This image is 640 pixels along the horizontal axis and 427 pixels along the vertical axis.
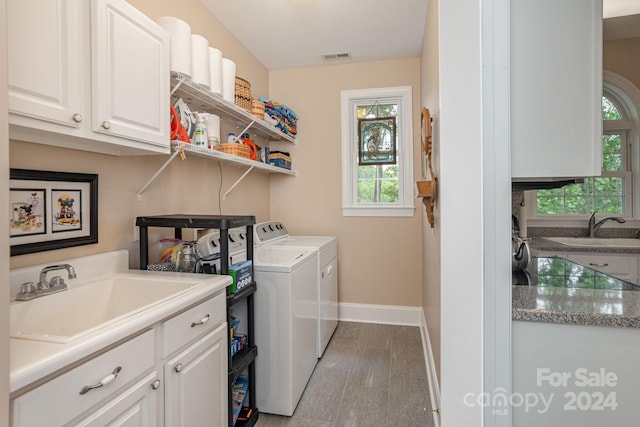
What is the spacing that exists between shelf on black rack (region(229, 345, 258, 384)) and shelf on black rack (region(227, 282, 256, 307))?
329 millimetres

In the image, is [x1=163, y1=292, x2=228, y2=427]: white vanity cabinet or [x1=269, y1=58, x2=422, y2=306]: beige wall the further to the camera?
[x1=269, y1=58, x2=422, y2=306]: beige wall

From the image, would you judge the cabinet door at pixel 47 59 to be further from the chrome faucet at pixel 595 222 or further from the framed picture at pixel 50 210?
the chrome faucet at pixel 595 222

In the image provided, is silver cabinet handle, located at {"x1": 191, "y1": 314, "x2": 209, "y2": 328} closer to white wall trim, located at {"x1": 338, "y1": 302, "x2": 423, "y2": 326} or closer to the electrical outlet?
the electrical outlet

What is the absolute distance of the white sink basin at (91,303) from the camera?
3.67 feet

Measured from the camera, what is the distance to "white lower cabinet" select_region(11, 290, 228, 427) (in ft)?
2.59

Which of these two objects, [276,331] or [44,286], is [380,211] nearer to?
[276,331]

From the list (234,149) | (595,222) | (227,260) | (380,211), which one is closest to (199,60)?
(234,149)

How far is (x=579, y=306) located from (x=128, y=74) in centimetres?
189

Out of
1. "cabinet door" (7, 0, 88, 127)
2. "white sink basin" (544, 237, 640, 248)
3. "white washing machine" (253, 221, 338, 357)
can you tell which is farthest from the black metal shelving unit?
"white sink basin" (544, 237, 640, 248)

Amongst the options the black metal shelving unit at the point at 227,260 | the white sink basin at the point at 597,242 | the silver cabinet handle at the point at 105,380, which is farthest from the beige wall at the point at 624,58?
the silver cabinet handle at the point at 105,380

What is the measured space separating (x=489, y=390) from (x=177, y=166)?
2.01 metres

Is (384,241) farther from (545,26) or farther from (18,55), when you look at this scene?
(18,55)

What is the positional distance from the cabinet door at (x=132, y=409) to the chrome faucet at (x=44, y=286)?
1.68 ft

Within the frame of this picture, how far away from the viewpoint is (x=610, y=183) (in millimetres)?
2910
